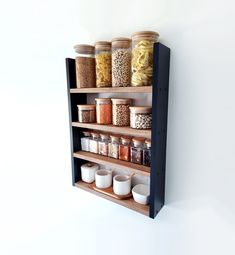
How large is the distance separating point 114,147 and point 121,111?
0.15 meters

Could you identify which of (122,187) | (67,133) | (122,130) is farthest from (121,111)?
(67,133)

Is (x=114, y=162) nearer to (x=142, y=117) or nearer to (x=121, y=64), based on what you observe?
(x=142, y=117)

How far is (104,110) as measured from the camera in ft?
2.07

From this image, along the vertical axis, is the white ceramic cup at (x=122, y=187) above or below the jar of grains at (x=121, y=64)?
below

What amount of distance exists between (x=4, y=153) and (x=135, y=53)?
1149 mm

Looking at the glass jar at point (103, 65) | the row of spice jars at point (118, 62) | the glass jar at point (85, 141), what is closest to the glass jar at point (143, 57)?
the row of spice jars at point (118, 62)

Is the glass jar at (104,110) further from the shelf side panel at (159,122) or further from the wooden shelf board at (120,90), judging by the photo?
the shelf side panel at (159,122)

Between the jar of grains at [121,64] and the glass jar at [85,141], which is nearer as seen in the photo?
the jar of grains at [121,64]

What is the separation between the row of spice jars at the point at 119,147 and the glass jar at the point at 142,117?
66 millimetres

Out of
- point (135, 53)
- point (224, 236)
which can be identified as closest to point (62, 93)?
point (135, 53)

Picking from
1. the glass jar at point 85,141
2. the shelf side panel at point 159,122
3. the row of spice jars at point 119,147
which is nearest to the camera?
the shelf side panel at point 159,122

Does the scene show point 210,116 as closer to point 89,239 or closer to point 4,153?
point 89,239

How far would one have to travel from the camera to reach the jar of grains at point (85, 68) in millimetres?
635

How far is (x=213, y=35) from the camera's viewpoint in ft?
1.56
